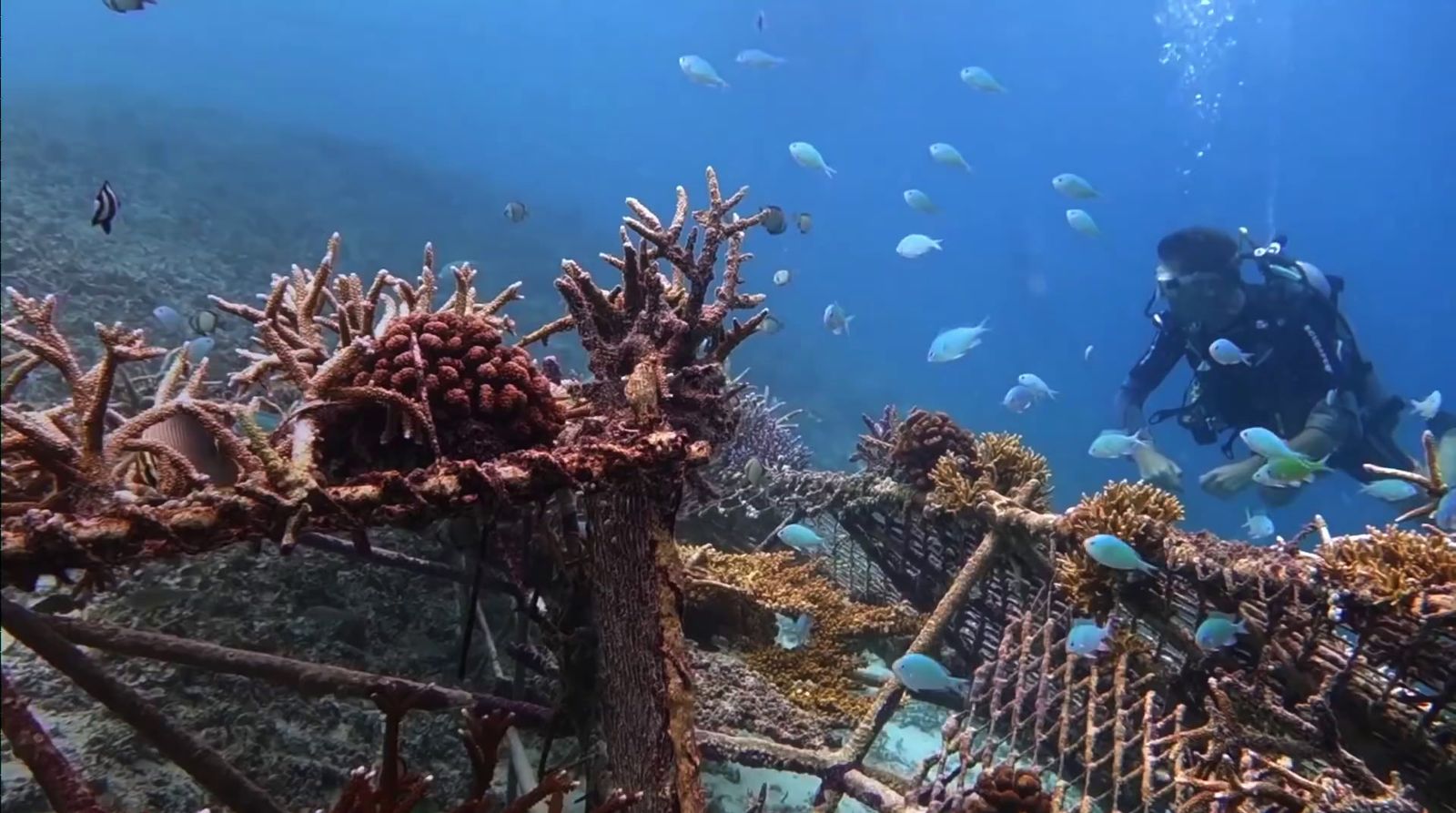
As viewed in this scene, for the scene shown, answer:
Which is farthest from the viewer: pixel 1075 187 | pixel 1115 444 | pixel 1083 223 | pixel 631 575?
pixel 1083 223

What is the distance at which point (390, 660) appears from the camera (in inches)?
163

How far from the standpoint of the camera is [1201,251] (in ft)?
30.5

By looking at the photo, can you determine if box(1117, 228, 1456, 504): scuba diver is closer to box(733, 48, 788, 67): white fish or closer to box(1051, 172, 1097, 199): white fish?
box(1051, 172, 1097, 199): white fish

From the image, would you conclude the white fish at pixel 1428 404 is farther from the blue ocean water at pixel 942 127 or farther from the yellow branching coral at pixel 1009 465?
the blue ocean water at pixel 942 127

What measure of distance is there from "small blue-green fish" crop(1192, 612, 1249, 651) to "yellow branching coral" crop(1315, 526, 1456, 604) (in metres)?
0.48

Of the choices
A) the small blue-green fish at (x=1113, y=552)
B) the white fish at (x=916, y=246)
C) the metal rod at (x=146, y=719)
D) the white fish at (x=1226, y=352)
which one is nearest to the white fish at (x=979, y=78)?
the white fish at (x=916, y=246)

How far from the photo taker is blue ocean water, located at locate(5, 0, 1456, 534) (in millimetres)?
66750

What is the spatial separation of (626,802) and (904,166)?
361 feet

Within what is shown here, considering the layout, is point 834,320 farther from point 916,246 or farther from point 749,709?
point 749,709

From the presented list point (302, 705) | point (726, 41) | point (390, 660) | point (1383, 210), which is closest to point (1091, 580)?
point (390, 660)

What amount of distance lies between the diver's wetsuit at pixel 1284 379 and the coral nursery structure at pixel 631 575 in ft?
17.6

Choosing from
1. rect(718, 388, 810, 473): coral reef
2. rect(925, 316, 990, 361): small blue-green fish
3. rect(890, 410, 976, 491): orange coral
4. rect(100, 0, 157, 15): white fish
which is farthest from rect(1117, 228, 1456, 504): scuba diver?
rect(100, 0, 157, 15): white fish

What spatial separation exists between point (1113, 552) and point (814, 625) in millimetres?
2057

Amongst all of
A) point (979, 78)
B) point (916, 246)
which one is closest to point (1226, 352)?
point (916, 246)
